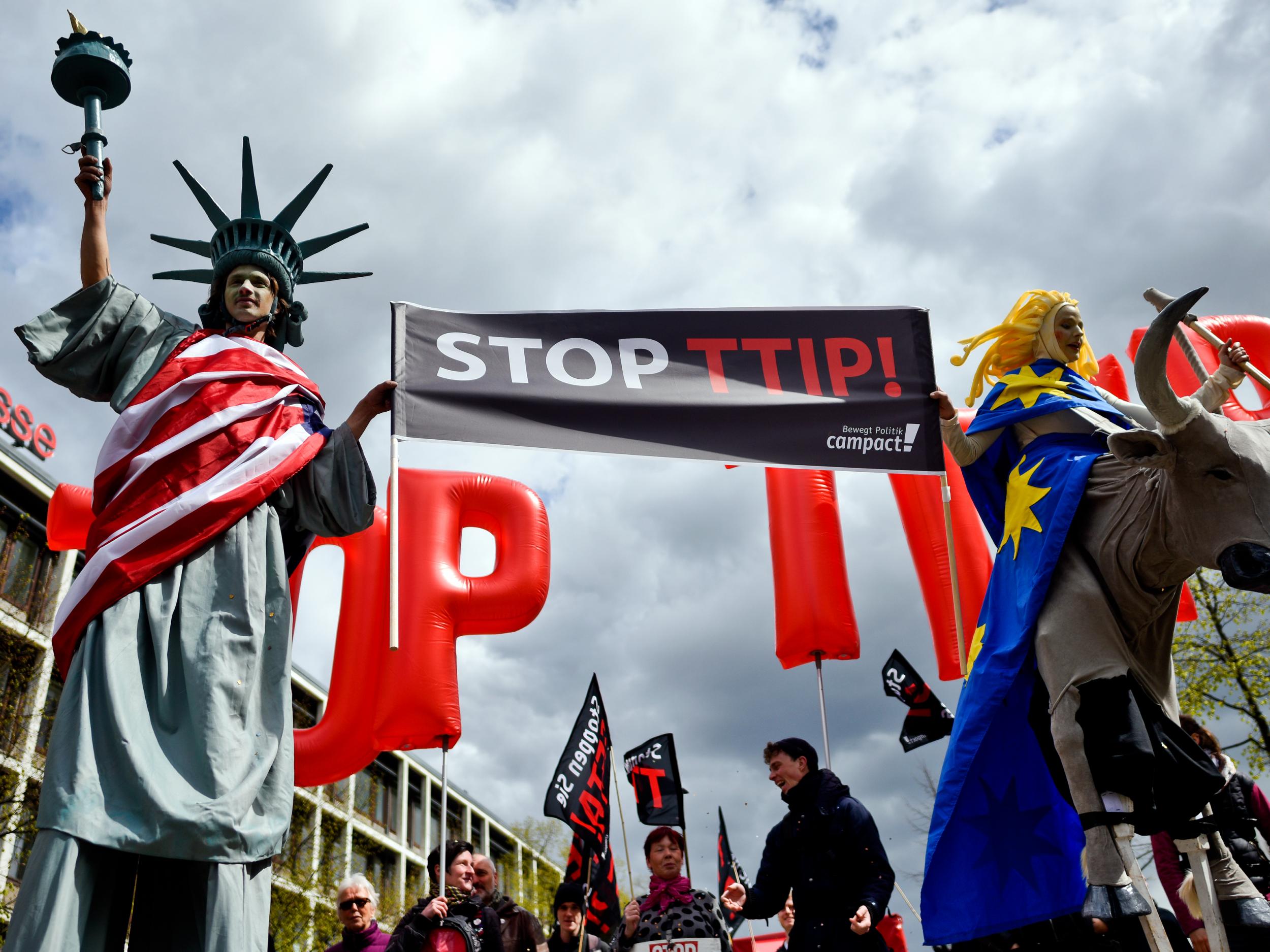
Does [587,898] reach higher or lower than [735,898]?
higher

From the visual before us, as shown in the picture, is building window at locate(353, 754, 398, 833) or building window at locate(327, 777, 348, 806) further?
building window at locate(353, 754, 398, 833)

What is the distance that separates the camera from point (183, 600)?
299 centimetres

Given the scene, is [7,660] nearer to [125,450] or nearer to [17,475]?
[17,475]

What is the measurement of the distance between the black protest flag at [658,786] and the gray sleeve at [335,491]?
21.6 feet

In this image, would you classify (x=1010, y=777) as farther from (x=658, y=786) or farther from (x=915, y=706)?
(x=915, y=706)

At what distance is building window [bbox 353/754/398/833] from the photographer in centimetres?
5203

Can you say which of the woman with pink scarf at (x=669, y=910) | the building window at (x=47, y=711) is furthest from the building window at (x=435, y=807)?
the woman with pink scarf at (x=669, y=910)

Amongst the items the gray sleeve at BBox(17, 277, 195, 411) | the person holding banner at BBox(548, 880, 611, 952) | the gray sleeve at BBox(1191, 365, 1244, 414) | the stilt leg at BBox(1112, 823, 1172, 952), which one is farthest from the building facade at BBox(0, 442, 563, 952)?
the gray sleeve at BBox(1191, 365, 1244, 414)

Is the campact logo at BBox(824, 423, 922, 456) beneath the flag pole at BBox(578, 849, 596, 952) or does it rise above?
above

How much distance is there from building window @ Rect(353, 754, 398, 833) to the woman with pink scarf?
47.2 m

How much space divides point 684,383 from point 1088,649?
223 centimetres

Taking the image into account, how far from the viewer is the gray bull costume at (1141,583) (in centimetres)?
352

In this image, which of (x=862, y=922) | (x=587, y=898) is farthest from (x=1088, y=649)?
(x=587, y=898)

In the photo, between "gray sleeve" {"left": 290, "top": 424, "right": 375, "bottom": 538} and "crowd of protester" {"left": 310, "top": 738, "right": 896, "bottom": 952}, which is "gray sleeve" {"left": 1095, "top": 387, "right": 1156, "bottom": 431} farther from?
"gray sleeve" {"left": 290, "top": 424, "right": 375, "bottom": 538}
